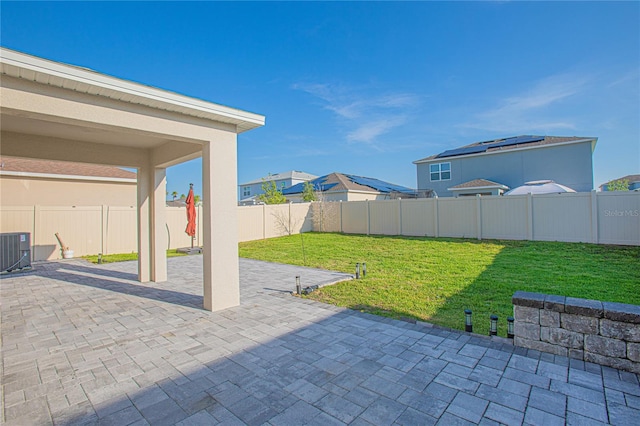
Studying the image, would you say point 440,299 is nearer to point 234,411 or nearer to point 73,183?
point 234,411

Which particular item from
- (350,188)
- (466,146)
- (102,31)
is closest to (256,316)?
(102,31)

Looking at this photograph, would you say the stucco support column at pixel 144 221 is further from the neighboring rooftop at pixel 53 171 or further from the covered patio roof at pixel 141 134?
the neighboring rooftop at pixel 53 171

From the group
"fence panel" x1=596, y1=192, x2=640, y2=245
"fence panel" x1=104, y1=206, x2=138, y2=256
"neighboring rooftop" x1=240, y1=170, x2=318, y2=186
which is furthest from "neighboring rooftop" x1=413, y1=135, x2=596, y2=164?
"fence panel" x1=104, y1=206, x2=138, y2=256

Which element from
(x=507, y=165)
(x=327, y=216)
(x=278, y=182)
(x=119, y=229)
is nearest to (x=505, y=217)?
(x=327, y=216)

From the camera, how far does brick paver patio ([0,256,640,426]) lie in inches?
94.7

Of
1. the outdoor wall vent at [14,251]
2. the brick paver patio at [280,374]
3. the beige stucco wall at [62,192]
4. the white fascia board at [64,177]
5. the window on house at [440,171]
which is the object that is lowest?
the brick paver patio at [280,374]

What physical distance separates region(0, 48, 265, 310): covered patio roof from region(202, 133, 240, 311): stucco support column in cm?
2

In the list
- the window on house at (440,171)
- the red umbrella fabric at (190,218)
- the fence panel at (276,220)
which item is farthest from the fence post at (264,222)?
the window on house at (440,171)

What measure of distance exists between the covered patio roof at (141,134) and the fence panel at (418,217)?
11522mm

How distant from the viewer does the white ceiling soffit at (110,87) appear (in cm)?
317

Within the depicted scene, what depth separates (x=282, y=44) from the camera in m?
11.9

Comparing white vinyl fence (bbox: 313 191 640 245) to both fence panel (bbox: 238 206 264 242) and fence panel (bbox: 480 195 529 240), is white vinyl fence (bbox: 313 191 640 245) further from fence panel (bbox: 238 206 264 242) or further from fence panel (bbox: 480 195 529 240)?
fence panel (bbox: 238 206 264 242)

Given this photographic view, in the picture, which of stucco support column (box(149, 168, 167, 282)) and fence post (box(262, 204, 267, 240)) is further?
fence post (box(262, 204, 267, 240))

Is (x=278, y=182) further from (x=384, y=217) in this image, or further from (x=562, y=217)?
(x=562, y=217)
